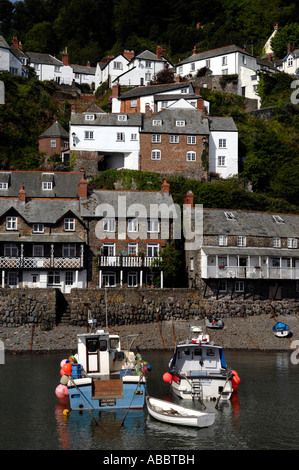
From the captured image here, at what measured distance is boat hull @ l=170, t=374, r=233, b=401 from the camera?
36.2 metres

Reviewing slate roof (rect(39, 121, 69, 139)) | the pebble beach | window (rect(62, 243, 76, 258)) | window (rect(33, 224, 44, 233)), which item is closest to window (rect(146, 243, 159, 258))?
window (rect(62, 243, 76, 258))

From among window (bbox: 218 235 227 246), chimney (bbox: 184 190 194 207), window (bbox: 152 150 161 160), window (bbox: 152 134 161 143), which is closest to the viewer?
window (bbox: 218 235 227 246)

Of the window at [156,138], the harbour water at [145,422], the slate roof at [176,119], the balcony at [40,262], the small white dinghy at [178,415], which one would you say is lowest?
the harbour water at [145,422]

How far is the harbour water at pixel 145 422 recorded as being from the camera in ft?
91.8

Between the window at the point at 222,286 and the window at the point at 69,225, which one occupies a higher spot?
the window at the point at 69,225

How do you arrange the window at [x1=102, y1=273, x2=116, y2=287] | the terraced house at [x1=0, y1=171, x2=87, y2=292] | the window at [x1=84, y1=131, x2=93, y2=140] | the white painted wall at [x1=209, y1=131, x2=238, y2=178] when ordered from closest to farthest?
the terraced house at [x1=0, y1=171, x2=87, y2=292] → the window at [x1=102, y1=273, x2=116, y2=287] → the window at [x1=84, y1=131, x2=93, y2=140] → the white painted wall at [x1=209, y1=131, x2=238, y2=178]

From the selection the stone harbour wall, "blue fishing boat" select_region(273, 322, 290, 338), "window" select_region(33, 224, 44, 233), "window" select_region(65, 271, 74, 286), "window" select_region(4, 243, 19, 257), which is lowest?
"blue fishing boat" select_region(273, 322, 290, 338)

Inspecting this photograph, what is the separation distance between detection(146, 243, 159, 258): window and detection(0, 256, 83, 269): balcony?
639 centimetres

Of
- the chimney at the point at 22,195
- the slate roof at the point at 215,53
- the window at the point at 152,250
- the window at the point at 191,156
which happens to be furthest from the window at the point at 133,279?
the slate roof at the point at 215,53

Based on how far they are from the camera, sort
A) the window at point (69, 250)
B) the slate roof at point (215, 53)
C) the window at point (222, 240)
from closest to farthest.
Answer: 1. the window at point (69, 250)
2. the window at point (222, 240)
3. the slate roof at point (215, 53)

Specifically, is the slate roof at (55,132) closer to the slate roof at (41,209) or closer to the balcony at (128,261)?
the slate roof at (41,209)

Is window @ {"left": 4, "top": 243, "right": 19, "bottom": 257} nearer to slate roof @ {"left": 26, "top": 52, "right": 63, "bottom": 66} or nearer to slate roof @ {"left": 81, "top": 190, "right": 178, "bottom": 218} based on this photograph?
slate roof @ {"left": 81, "top": 190, "right": 178, "bottom": 218}

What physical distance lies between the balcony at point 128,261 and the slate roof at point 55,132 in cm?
2972
